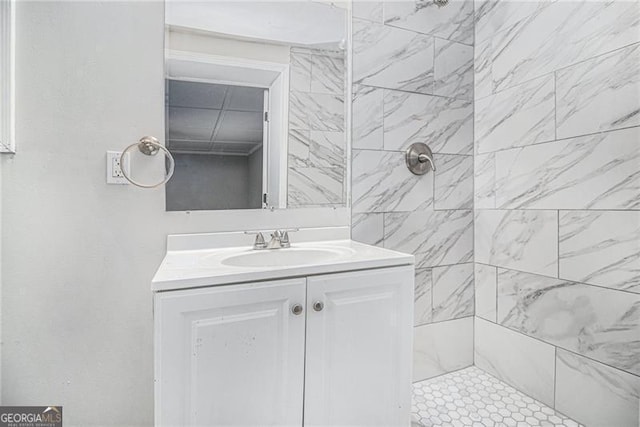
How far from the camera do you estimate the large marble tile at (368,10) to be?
1.64 metres

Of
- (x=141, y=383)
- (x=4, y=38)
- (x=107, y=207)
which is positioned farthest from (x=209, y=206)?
(x=4, y=38)

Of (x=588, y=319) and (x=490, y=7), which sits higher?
(x=490, y=7)

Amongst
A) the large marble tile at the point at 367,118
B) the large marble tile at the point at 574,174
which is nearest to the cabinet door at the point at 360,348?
the large marble tile at the point at 367,118

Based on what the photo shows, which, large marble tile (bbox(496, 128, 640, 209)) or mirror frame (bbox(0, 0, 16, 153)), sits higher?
mirror frame (bbox(0, 0, 16, 153))

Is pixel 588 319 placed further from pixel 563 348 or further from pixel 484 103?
pixel 484 103

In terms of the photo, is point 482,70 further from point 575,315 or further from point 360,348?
point 360,348

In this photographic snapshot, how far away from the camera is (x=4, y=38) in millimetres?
1107

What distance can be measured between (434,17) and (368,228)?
1.15 meters

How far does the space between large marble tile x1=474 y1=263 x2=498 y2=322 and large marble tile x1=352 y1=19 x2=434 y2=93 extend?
3.25ft

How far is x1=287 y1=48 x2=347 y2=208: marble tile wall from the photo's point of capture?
154cm

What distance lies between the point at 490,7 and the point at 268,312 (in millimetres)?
1903

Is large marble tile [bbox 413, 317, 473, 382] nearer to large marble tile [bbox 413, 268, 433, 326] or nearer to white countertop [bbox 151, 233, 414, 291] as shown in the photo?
large marble tile [bbox 413, 268, 433, 326]

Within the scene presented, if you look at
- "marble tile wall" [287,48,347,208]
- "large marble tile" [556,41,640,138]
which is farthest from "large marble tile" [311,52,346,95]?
"large marble tile" [556,41,640,138]

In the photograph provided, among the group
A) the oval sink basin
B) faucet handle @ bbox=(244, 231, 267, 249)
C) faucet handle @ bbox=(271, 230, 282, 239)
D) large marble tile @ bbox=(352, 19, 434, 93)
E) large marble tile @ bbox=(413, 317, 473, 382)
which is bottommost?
large marble tile @ bbox=(413, 317, 473, 382)
